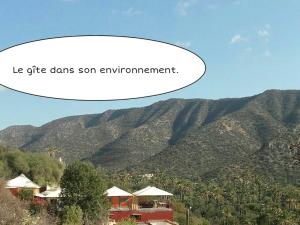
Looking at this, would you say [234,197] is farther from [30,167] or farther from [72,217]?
[72,217]

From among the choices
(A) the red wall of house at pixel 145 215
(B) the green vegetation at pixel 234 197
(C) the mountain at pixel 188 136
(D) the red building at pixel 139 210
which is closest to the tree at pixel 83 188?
(D) the red building at pixel 139 210

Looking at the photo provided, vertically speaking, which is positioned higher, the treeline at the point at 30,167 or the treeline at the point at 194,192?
the treeline at the point at 30,167

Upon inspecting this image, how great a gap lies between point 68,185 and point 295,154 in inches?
833

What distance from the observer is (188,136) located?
106 m

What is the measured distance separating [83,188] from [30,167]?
21.3 m

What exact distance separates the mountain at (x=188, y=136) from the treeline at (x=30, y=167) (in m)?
27.8

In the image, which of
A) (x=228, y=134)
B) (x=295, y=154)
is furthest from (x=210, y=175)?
(x=295, y=154)

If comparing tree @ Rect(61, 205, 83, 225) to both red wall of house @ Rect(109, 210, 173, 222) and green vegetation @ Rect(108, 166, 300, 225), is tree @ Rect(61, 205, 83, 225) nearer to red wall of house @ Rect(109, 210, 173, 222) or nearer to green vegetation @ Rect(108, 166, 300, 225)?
red wall of house @ Rect(109, 210, 173, 222)

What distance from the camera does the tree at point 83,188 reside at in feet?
97.5

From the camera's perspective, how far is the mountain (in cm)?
8844

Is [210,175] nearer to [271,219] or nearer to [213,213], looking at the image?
[213,213]

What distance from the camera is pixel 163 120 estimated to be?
141m

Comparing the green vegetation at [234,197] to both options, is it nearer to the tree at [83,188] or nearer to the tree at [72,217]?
the tree at [83,188]

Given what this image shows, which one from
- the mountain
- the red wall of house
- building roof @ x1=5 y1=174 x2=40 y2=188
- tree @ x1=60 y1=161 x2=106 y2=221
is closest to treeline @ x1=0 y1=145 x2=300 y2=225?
tree @ x1=60 y1=161 x2=106 y2=221
